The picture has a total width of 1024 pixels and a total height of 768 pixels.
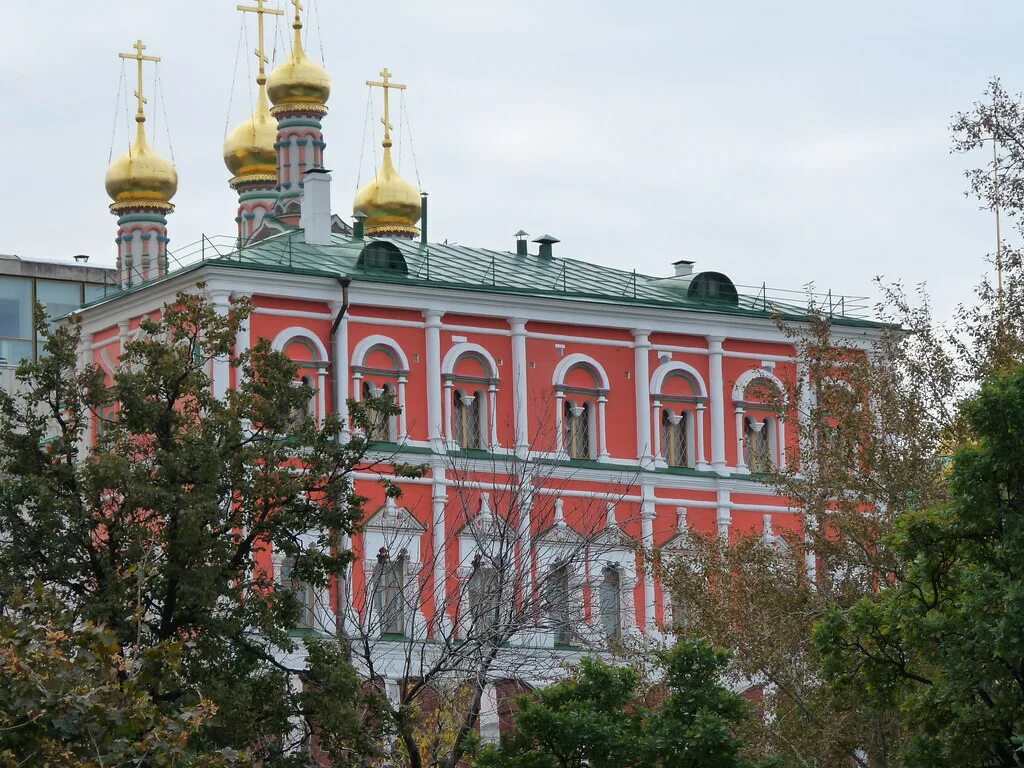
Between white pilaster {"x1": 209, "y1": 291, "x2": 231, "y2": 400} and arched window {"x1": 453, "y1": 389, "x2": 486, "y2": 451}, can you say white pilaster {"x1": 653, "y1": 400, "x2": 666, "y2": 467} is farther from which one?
white pilaster {"x1": 209, "y1": 291, "x2": 231, "y2": 400}

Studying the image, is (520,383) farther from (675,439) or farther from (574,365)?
(675,439)

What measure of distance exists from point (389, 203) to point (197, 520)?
38855mm

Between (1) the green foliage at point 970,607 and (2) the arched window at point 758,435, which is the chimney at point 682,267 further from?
(1) the green foliage at point 970,607

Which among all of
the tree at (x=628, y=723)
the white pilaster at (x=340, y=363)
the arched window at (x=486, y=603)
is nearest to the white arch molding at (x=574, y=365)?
the white pilaster at (x=340, y=363)

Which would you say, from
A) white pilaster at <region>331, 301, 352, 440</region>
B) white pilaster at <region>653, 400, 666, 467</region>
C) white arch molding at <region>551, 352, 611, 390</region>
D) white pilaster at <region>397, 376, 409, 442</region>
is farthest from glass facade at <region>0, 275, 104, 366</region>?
white pilaster at <region>331, 301, 352, 440</region>

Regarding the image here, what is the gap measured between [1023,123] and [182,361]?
10.9 m

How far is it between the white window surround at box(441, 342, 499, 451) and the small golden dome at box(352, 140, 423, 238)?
1645 cm

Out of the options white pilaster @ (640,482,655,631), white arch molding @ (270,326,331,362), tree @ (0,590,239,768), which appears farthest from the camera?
white pilaster @ (640,482,655,631)

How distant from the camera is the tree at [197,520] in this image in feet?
106

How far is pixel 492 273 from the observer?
55.7 meters

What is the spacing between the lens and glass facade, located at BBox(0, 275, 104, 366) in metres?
77.1

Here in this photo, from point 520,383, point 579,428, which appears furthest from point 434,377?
point 579,428

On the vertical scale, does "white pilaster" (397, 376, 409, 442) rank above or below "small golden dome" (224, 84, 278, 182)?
below

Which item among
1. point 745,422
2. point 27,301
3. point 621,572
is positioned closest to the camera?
point 621,572
